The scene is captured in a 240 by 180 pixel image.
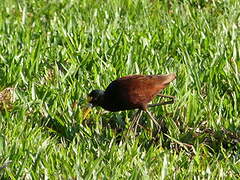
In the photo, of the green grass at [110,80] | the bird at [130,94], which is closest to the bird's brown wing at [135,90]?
the bird at [130,94]

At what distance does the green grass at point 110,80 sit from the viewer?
13.2ft

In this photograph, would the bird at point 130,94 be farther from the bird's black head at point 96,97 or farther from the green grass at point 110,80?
the green grass at point 110,80

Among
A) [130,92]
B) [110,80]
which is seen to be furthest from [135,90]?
[110,80]

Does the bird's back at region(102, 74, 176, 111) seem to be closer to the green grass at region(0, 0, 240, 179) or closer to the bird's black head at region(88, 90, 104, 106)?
the bird's black head at region(88, 90, 104, 106)

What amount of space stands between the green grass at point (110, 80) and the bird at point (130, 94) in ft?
0.57

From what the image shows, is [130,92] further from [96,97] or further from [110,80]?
[110,80]

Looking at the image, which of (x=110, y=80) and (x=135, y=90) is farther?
(x=110, y=80)

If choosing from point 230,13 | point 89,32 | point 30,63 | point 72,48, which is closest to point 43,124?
point 30,63

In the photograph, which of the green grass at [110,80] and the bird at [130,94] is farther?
the bird at [130,94]

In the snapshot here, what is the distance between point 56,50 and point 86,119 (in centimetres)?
105

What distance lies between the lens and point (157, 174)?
155 inches

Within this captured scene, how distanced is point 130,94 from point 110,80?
0.71 m

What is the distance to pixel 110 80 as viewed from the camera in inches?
202

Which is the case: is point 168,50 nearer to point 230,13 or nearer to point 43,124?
point 230,13
